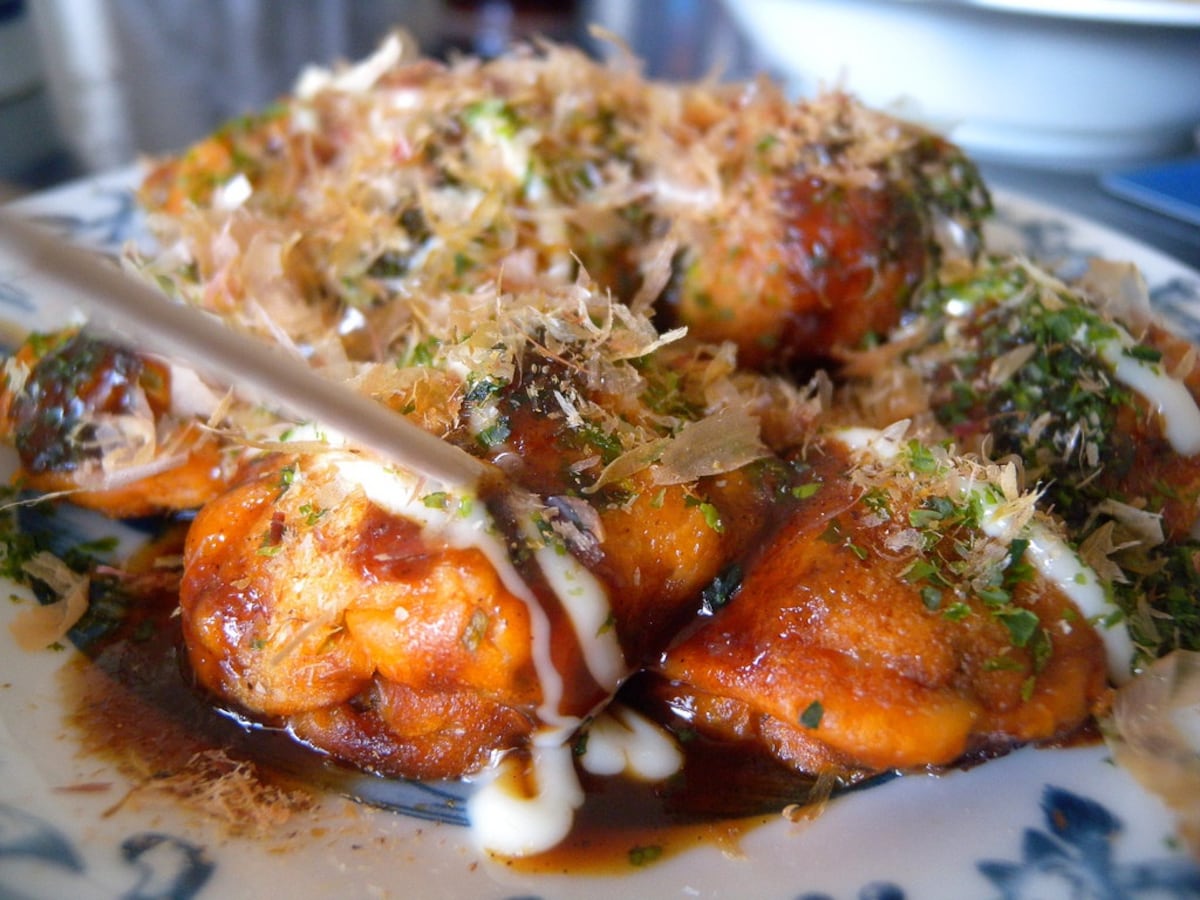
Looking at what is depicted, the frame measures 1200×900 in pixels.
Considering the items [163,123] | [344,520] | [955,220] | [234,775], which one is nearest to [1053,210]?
[955,220]

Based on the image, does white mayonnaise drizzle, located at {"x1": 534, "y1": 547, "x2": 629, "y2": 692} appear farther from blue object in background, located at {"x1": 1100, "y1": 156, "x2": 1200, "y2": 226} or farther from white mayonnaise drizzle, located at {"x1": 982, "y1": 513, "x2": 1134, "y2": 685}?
blue object in background, located at {"x1": 1100, "y1": 156, "x2": 1200, "y2": 226}

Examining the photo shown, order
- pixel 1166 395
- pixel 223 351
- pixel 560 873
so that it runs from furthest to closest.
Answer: pixel 1166 395 < pixel 560 873 < pixel 223 351

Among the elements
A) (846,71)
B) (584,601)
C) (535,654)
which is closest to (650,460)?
(584,601)

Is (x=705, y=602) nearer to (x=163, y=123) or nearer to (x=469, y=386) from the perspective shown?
(x=469, y=386)

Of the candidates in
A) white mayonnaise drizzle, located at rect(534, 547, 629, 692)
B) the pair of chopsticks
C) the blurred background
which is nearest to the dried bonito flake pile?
white mayonnaise drizzle, located at rect(534, 547, 629, 692)

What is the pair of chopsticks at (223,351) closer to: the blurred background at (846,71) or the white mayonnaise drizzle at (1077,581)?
the white mayonnaise drizzle at (1077,581)

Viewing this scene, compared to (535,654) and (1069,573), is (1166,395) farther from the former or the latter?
(535,654)
